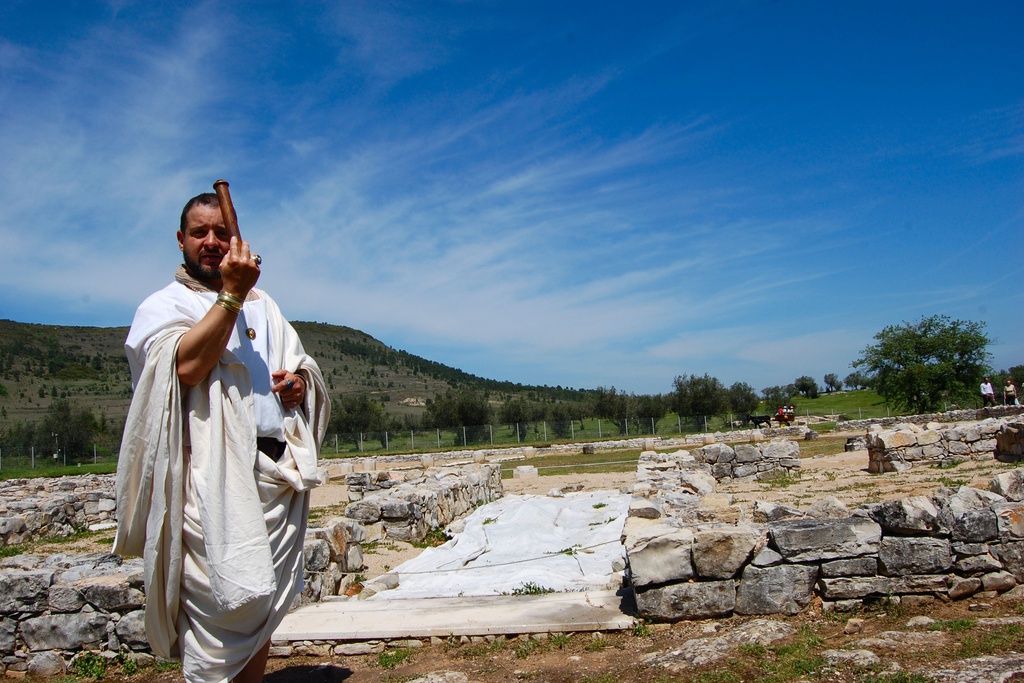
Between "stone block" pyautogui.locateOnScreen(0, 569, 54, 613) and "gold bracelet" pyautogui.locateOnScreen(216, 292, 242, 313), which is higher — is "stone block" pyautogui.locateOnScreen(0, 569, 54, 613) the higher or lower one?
the lower one

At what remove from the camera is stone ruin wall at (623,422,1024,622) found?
4871 mm

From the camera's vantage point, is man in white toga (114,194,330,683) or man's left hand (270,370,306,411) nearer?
man in white toga (114,194,330,683)

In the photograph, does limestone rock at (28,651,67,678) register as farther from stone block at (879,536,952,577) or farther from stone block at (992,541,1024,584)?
stone block at (992,541,1024,584)

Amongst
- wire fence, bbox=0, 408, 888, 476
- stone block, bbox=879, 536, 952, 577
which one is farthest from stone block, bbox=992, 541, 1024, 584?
wire fence, bbox=0, 408, 888, 476

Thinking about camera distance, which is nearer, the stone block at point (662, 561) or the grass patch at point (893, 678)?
the grass patch at point (893, 678)

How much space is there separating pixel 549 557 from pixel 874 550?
14.0ft

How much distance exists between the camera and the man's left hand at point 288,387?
2.89m

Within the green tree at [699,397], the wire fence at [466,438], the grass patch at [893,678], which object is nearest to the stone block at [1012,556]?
the grass patch at [893,678]

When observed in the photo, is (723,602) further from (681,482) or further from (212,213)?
(681,482)

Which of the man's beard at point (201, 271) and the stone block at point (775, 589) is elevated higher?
the man's beard at point (201, 271)

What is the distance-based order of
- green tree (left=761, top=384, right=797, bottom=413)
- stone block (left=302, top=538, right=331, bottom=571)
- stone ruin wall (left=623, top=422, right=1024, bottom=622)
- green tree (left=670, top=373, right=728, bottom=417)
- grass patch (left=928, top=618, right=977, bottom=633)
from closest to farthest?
grass patch (left=928, top=618, right=977, bottom=633), stone ruin wall (left=623, top=422, right=1024, bottom=622), stone block (left=302, top=538, right=331, bottom=571), green tree (left=670, top=373, right=728, bottom=417), green tree (left=761, top=384, right=797, bottom=413)

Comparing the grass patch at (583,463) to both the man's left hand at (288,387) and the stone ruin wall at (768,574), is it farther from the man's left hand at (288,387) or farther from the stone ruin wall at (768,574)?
the man's left hand at (288,387)

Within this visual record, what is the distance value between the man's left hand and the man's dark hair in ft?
2.40

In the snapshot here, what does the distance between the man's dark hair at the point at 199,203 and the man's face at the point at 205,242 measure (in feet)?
0.04
